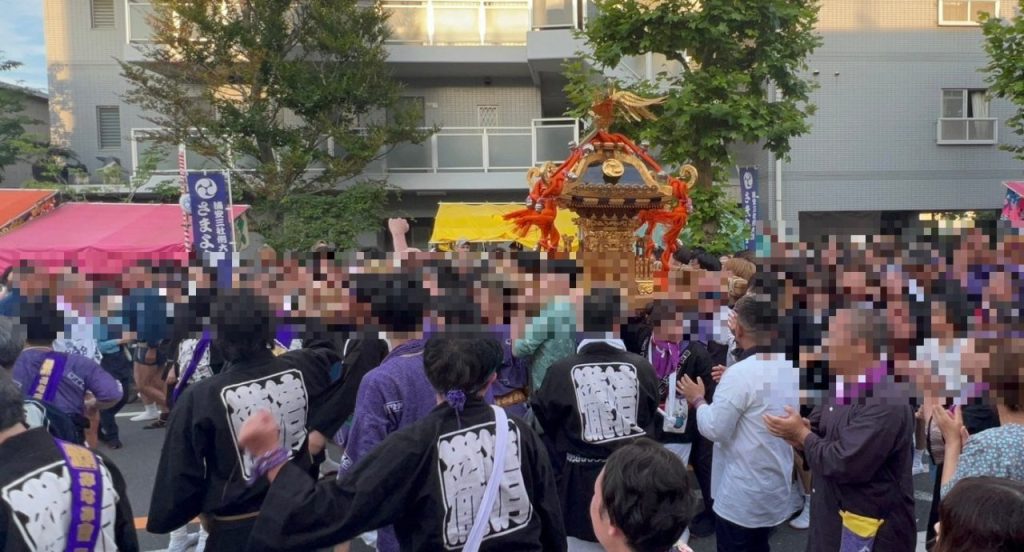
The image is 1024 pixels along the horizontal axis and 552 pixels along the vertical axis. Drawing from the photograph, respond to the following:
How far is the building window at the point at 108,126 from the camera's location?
17531mm

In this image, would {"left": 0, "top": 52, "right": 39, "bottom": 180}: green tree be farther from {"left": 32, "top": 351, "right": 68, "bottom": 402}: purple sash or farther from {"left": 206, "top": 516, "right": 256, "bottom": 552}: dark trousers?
{"left": 206, "top": 516, "right": 256, "bottom": 552}: dark trousers

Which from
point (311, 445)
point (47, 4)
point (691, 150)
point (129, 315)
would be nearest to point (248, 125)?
point (47, 4)

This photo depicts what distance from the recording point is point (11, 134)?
1669 centimetres

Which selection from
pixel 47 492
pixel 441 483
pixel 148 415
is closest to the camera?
pixel 47 492

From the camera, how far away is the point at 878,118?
17547mm

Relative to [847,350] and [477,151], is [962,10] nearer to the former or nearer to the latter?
[477,151]

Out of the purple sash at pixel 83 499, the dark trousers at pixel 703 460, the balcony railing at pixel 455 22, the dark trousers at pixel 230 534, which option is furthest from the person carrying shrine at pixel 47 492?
the balcony railing at pixel 455 22

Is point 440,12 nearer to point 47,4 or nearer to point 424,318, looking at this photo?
point 47,4

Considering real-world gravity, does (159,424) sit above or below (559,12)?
below

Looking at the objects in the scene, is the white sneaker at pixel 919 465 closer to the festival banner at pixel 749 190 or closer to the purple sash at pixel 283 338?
the purple sash at pixel 283 338

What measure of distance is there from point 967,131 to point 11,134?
72.3 feet

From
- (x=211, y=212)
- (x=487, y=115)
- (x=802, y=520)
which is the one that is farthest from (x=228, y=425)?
(x=487, y=115)

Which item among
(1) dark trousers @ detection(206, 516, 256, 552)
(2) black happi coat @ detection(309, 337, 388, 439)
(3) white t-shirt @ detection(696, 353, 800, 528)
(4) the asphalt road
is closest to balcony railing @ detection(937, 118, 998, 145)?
(4) the asphalt road

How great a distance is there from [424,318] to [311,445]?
0.86 meters
